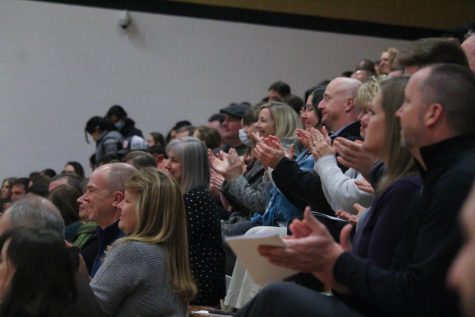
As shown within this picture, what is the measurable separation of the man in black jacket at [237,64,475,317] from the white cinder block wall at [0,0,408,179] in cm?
703

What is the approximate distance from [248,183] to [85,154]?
460 centimetres

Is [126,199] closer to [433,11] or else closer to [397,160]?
[397,160]

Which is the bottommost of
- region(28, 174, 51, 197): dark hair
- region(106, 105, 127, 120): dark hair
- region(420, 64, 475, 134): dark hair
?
region(28, 174, 51, 197): dark hair

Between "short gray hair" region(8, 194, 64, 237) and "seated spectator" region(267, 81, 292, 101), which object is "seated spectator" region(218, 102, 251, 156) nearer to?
"seated spectator" region(267, 81, 292, 101)

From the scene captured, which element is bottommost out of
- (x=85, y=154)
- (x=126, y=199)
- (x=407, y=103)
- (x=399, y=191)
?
(x=85, y=154)

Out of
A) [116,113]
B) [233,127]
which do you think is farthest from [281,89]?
[116,113]

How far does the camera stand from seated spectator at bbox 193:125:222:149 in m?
6.45

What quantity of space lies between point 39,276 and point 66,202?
2.48 m

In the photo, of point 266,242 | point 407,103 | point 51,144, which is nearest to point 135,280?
point 266,242

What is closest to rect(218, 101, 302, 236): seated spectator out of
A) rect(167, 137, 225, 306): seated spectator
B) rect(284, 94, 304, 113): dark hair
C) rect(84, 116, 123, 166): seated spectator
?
rect(167, 137, 225, 306): seated spectator

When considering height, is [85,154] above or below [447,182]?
below

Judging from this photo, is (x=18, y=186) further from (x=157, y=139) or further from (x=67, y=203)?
(x=67, y=203)

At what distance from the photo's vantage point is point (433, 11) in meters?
9.93

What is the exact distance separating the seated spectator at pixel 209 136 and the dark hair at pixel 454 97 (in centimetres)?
407
